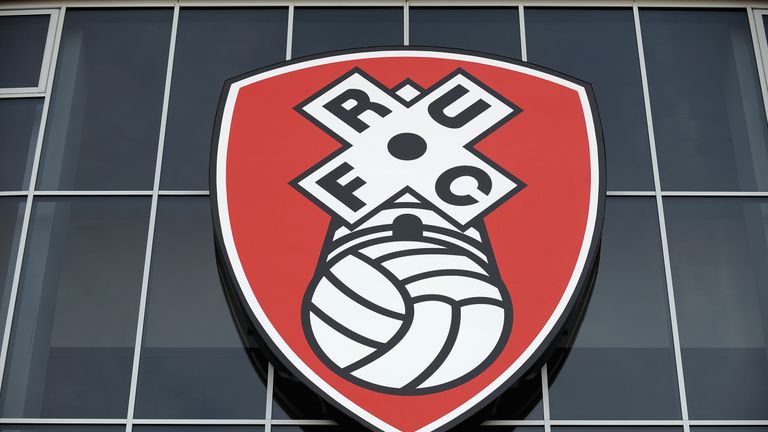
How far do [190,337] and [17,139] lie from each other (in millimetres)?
3742

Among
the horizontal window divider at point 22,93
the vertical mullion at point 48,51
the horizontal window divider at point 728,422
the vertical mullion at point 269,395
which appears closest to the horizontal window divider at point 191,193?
the horizontal window divider at point 22,93

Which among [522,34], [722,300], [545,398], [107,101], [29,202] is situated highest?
[522,34]

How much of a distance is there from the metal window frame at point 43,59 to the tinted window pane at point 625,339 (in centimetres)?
748

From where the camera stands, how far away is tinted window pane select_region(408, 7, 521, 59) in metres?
15.7

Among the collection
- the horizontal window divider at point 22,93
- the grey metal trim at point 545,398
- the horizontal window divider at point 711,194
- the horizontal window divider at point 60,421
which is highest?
the horizontal window divider at point 22,93

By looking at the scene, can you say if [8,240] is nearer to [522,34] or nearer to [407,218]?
[407,218]

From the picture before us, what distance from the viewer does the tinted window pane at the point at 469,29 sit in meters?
15.7

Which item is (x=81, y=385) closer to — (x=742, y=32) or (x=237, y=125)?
(x=237, y=125)

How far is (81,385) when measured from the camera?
13.2 metres

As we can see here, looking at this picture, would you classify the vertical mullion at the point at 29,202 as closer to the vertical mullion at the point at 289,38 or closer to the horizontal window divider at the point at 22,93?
the horizontal window divider at the point at 22,93

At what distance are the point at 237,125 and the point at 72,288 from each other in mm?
2792

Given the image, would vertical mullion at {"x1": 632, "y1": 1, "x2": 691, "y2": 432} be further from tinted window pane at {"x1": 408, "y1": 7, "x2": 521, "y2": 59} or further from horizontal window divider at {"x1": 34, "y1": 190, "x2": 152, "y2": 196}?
horizontal window divider at {"x1": 34, "y1": 190, "x2": 152, "y2": 196}

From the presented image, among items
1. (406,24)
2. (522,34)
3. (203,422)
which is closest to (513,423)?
(203,422)

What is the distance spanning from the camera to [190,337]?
13.5 meters
